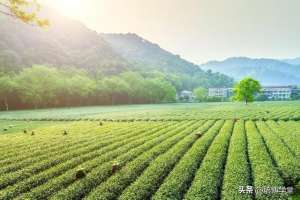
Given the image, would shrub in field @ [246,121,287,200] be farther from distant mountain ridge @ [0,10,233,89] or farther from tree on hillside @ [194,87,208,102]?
tree on hillside @ [194,87,208,102]

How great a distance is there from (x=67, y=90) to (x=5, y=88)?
21258 mm

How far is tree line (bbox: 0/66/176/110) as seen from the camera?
254ft

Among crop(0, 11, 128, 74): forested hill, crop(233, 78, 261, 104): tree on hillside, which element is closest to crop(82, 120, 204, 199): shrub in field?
crop(0, 11, 128, 74): forested hill

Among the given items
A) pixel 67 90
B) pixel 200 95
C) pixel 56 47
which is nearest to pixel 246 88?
pixel 67 90

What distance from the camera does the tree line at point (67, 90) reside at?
254 feet

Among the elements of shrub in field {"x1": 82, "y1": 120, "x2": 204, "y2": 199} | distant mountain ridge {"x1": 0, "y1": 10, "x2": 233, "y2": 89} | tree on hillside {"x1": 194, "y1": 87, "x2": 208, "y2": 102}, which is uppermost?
distant mountain ridge {"x1": 0, "y1": 10, "x2": 233, "y2": 89}

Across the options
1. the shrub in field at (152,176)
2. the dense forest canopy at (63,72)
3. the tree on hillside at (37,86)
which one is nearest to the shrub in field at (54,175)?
the shrub in field at (152,176)

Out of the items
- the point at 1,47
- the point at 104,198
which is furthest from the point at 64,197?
the point at 1,47

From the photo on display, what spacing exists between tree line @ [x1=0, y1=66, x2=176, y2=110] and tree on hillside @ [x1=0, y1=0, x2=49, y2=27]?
72.8m

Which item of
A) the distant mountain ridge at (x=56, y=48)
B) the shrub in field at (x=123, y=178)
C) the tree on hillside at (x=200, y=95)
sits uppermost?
the distant mountain ridge at (x=56, y=48)

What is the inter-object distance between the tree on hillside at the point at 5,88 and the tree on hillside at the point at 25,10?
238 feet

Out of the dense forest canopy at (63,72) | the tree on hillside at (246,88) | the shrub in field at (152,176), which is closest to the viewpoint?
the shrub in field at (152,176)

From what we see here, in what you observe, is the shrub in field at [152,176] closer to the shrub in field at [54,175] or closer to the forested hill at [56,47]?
the shrub in field at [54,175]

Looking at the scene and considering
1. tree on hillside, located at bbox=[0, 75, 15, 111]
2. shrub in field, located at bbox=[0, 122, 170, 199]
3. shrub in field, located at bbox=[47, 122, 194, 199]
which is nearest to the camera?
shrub in field, located at bbox=[47, 122, 194, 199]
